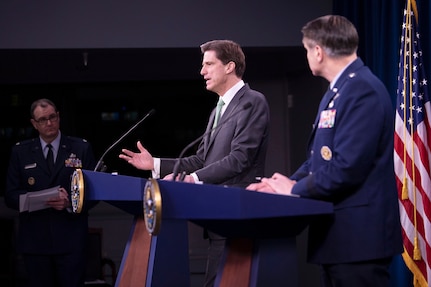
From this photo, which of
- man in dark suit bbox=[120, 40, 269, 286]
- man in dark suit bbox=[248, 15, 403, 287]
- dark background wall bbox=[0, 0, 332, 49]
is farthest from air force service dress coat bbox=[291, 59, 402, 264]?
dark background wall bbox=[0, 0, 332, 49]

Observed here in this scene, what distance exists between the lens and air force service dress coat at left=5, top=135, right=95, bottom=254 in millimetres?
4898

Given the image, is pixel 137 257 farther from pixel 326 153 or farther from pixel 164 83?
pixel 164 83

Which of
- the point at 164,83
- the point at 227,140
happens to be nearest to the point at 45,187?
the point at 227,140

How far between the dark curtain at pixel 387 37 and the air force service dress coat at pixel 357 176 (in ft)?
7.27

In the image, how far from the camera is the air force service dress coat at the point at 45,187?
4898mm

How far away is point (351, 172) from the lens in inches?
101

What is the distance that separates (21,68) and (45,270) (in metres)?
3.12

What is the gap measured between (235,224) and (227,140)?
883 millimetres

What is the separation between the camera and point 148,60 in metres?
7.68

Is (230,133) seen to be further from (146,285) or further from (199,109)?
(199,109)

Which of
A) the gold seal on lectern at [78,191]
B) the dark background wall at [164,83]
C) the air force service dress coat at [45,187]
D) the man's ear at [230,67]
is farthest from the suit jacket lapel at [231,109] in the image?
the dark background wall at [164,83]

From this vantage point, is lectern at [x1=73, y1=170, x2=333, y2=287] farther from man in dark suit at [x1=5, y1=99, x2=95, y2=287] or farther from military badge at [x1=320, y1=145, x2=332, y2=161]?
man in dark suit at [x1=5, y1=99, x2=95, y2=287]

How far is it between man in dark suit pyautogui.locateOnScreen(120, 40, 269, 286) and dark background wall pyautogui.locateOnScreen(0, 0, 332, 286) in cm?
251

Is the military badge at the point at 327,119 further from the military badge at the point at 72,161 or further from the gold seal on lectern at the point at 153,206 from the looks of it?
the military badge at the point at 72,161
